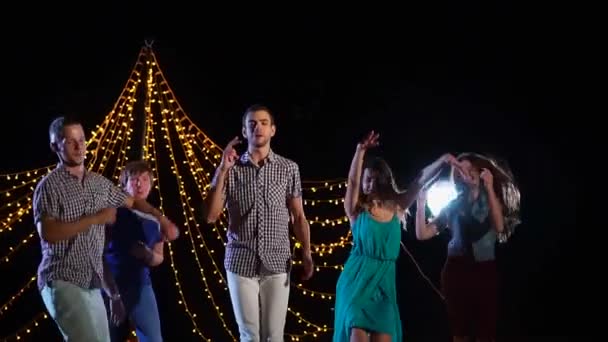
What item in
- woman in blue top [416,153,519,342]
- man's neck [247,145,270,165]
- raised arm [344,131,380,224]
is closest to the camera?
man's neck [247,145,270,165]

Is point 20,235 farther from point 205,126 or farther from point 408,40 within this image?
point 408,40

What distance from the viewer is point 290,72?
7.52m

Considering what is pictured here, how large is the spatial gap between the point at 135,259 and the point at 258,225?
0.84 meters

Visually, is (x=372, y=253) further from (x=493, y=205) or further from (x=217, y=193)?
(x=217, y=193)

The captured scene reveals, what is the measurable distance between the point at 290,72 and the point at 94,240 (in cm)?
463

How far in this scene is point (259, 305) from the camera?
11.2 feet

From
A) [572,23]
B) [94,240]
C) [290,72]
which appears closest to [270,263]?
[94,240]

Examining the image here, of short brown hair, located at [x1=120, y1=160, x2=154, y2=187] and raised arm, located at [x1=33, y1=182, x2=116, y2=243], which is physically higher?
short brown hair, located at [x1=120, y1=160, x2=154, y2=187]

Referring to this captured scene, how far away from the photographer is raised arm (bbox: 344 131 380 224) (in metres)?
3.98

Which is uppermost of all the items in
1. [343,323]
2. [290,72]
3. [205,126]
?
[290,72]

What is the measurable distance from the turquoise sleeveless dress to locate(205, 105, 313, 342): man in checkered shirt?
0.68 m

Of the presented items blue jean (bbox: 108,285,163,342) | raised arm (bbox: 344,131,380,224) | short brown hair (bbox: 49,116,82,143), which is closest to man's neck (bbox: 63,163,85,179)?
short brown hair (bbox: 49,116,82,143)

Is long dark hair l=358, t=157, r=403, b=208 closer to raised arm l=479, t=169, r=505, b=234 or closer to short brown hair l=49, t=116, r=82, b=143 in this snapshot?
raised arm l=479, t=169, r=505, b=234

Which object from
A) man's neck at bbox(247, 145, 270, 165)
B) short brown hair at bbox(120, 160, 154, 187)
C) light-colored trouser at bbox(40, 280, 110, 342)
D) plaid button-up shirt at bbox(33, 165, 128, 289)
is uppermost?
man's neck at bbox(247, 145, 270, 165)
